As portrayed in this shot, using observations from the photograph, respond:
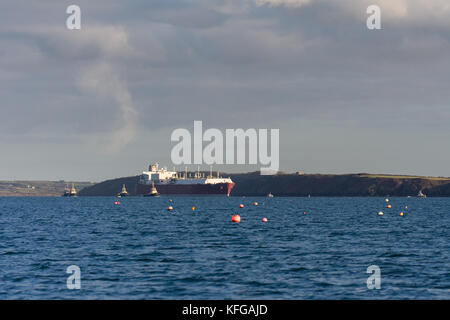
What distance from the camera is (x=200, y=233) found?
226 feet

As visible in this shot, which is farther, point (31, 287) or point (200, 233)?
point (200, 233)

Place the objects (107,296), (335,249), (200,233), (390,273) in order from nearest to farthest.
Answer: (107,296) < (390,273) < (335,249) < (200,233)

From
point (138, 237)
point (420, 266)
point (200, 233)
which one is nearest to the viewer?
point (420, 266)

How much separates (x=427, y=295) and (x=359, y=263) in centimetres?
1166

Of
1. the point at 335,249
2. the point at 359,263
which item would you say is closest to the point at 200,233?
the point at 335,249
